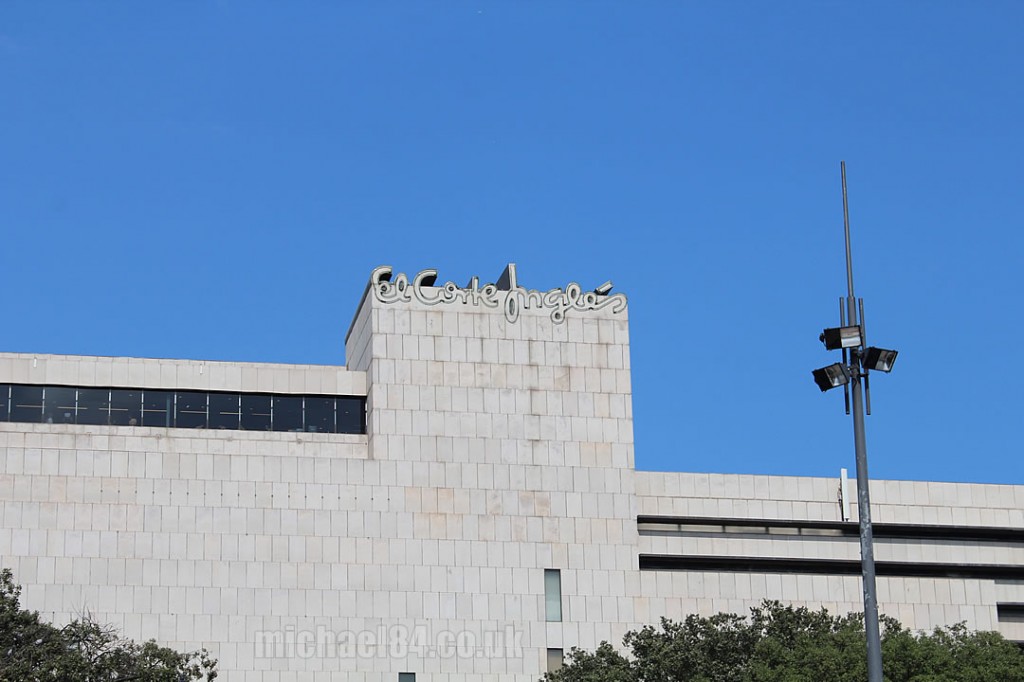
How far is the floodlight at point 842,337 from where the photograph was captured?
3875cm

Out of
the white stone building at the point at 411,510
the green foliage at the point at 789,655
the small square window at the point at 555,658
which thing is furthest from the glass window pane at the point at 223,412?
the green foliage at the point at 789,655

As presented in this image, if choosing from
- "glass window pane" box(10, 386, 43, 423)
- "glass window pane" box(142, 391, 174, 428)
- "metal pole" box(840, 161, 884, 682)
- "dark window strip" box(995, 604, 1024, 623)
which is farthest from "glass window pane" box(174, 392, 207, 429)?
"metal pole" box(840, 161, 884, 682)

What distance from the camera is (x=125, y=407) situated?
77.6 m

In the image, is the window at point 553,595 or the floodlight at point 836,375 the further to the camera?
the window at point 553,595

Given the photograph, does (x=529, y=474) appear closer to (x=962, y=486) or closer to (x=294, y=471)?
(x=294, y=471)

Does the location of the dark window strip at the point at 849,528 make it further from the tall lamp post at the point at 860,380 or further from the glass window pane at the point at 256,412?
the tall lamp post at the point at 860,380

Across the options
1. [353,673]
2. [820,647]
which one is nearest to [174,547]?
[353,673]

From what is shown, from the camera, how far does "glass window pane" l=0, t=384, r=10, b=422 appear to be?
3014 inches

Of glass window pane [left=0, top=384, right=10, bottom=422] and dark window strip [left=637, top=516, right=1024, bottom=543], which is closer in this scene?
glass window pane [left=0, top=384, right=10, bottom=422]

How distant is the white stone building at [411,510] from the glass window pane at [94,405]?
137 millimetres

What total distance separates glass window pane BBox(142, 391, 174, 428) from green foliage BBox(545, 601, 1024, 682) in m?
20.1

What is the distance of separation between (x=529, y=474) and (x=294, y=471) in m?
10.5

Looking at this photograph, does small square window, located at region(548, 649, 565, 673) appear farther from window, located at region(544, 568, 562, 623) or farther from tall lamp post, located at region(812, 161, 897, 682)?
tall lamp post, located at region(812, 161, 897, 682)

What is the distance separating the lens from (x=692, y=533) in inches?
3250
